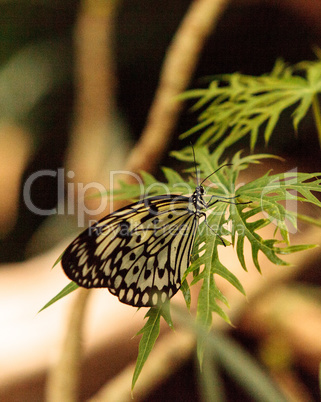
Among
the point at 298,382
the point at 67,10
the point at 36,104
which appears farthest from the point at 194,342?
the point at 67,10

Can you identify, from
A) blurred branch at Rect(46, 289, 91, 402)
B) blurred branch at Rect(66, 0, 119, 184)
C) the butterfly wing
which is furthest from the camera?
blurred branch at Rect(66, 0, 119, 184)

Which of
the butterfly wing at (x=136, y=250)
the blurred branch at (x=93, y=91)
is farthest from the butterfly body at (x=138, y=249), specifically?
the blurred branch at (x=93, y=91)

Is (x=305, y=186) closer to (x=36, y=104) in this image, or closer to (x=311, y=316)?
(x=311, y=316)

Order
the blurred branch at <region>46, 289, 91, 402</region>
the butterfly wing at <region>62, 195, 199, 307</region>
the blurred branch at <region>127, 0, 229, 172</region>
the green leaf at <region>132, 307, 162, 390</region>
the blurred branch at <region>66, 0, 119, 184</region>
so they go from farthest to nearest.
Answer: the blurred branch at <region>66, 0, 119, 184</region> → the blurred branch at <region>127, 0, 229, 172</region> → the blurred branch at <region>46, 289, 91, 402</region> → the butterfly wing at <region>62, 195, 199, 307</region> → the green leaf at <region>132, 307, 162, 390</region>

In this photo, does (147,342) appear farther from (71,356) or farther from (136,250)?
(71,356)

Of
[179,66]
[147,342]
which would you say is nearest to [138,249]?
[147,342]

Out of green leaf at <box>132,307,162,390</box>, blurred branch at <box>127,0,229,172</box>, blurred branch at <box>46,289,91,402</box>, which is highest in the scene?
blurred branch at <box>127,0,229,172</box>

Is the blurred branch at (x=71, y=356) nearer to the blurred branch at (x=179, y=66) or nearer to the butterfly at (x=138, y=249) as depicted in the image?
A: the butterfly at (x=138, y=249)

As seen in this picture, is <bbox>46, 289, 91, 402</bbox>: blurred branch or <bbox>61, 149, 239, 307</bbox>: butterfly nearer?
<bbox>61, 149, 239, 307</bbox>: butterfly

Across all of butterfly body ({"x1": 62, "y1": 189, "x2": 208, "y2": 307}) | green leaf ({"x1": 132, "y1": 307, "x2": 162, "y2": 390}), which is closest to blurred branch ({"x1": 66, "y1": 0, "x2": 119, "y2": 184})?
butterfly body ({"x1": 62, "y1": 189, "x2": 208, "y2": 307})

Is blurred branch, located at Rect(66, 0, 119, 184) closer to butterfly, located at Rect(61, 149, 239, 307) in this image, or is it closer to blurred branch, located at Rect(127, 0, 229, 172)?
blurred branch, located at Rect(127, 0, 229, 172)
